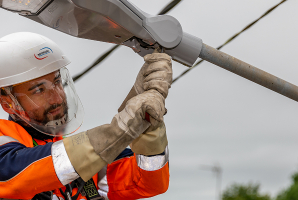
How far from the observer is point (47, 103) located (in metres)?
2.36

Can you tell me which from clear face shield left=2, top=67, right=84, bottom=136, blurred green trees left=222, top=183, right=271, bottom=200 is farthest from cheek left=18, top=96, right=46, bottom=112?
blurred green trees left=222, top=183, right=271, bottom=200

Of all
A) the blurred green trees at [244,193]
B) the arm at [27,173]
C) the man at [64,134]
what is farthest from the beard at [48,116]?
the blurred green trees at [244,193]

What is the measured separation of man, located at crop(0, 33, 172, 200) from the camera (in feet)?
5.57

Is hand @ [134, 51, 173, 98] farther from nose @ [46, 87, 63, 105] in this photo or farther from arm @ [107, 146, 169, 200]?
nose @ [46, 87, 63, 105]

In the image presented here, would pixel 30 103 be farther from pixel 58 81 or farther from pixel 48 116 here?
pixel 58 81

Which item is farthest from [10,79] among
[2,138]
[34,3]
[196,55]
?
[196,55]

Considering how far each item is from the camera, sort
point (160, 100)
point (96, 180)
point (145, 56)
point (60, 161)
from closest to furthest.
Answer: point (60, 161) < point (160, 100) < point (145, 56) < point (96, 180)

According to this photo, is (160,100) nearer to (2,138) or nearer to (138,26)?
(138,26)

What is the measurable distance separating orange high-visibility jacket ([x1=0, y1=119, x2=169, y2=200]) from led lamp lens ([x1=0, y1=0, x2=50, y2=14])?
2.29ft

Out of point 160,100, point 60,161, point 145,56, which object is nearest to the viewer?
point 60,161

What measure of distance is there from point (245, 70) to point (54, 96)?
1.31m

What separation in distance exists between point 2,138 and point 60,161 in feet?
1.42

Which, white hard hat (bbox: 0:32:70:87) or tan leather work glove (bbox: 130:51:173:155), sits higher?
white hard hat (bbox: 0:32:70:87)

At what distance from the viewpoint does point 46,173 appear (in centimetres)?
168
